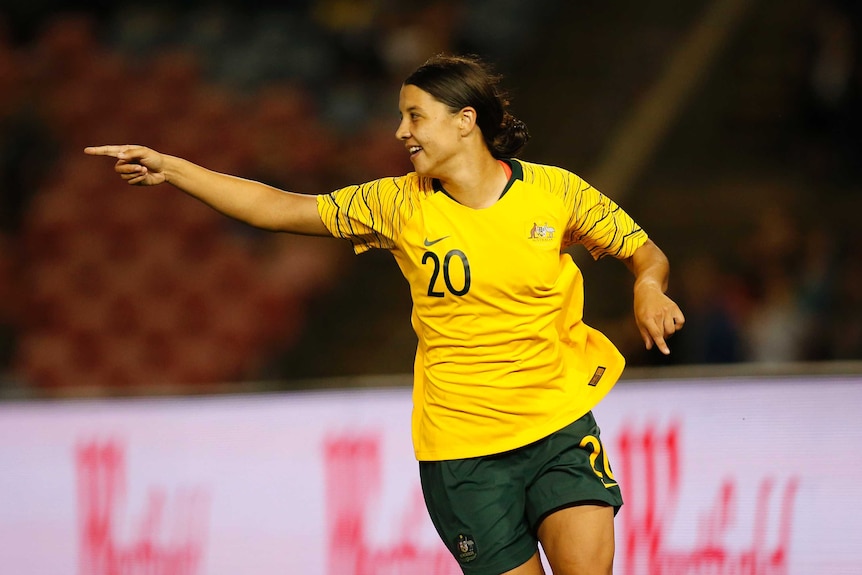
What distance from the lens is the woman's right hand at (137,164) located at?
2334 millimetres

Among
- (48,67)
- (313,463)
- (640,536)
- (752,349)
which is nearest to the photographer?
(640,536)

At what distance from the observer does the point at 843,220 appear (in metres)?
6.78

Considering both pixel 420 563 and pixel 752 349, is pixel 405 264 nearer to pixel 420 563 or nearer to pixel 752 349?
pixel 420 563

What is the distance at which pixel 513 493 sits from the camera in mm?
2340

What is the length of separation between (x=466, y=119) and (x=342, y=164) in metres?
4.72

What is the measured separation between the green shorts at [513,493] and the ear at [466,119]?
63 cm

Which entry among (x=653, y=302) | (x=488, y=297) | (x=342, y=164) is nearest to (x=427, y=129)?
(x=488, y=297)

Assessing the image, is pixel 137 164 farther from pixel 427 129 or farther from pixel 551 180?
pixel 551 180

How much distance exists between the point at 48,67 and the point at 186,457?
4.87 meters

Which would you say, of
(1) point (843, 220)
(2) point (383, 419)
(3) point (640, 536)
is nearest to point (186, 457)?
(2) point (383, 419)

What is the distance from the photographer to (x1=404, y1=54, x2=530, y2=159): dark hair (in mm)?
2291

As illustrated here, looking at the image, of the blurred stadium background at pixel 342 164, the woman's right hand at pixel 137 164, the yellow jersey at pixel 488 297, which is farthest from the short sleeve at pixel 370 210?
the blurred stadium background at pixel 342 164

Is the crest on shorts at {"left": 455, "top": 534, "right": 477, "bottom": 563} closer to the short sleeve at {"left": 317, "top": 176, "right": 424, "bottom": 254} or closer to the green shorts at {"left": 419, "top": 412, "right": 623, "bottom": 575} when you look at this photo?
the green shorts at {"left": 419, "top": 412, "right": 623, "bottom": 575}

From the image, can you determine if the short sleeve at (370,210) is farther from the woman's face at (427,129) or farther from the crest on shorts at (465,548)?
the crest on shorts at (465,548)
